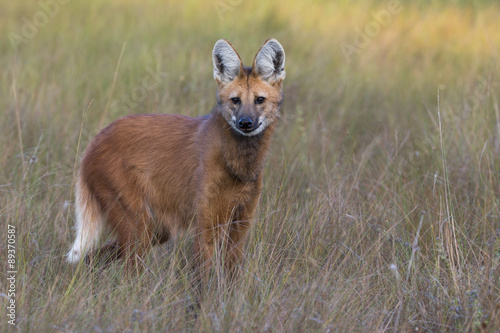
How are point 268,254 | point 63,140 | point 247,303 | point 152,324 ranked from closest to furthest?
point 152,324 → point 247,303 → point 268,254 → point 63,140

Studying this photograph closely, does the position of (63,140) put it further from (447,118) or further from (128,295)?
(447,118)

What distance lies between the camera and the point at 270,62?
3350 mm

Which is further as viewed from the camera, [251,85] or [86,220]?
[86,220]

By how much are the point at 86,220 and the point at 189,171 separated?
2.17 feet

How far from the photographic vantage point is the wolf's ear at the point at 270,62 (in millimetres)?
3303

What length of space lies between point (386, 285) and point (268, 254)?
63 cm

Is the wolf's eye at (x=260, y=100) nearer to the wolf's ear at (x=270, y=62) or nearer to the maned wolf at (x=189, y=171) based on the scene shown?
the maned wolf at (x=189, y=171)

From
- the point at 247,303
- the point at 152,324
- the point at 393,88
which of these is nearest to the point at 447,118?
the point at 393,88

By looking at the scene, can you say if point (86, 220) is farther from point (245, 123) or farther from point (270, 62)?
point (270, 62)

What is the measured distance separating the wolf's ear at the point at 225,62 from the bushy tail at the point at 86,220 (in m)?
1.03

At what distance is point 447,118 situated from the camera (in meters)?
4.89

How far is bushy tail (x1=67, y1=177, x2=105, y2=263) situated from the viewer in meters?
3.39

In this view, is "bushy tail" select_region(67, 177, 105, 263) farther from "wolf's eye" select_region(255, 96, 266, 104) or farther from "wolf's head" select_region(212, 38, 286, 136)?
"wolf's eye" select_region(255, 96, 266, 104)

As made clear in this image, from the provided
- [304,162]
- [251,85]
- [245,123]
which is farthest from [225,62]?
[304,162]
